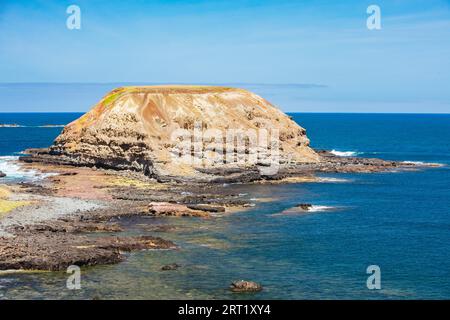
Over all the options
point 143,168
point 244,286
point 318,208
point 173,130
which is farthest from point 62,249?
point 173,130

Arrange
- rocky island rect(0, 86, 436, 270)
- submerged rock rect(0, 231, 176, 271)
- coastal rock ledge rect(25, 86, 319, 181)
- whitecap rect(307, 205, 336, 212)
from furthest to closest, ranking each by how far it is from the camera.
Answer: coastal rock ledge rect(25, 86, 319, 181) < whitecap rect(307, 205, 336, 212) < rocky island rect(0, 86, 436, 270) < submerged rock rect(0, 231, 176, 271)

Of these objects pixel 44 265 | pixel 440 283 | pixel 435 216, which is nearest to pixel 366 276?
pixel 440 283

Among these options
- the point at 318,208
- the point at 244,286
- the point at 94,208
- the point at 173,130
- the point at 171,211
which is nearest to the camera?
the point at 244,286

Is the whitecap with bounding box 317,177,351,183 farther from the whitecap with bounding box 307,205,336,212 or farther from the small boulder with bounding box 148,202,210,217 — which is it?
the small boulder with bounding box 148,202,210,217

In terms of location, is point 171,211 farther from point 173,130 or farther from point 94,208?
point 173,130

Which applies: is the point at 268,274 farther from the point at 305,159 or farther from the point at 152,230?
the point at 305,159

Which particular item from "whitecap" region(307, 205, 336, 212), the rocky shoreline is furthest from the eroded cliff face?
"whitecap" region(307, 205, 336, 212)
